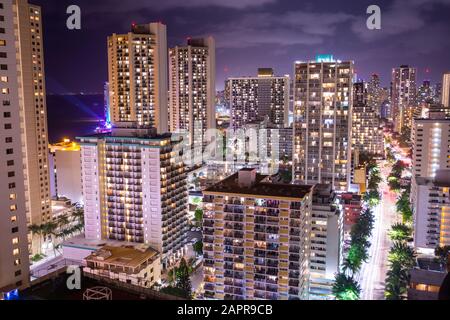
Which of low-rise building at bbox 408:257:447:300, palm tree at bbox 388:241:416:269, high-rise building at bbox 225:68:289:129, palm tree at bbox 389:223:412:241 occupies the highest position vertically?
high-rise building at bbox 225:68:289:129

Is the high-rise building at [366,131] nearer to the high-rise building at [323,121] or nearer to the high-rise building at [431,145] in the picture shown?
the high-rise building at [431,145]

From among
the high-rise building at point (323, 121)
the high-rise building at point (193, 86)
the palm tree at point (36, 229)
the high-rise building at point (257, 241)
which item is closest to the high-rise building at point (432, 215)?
the high-rise building at point (323, 121)

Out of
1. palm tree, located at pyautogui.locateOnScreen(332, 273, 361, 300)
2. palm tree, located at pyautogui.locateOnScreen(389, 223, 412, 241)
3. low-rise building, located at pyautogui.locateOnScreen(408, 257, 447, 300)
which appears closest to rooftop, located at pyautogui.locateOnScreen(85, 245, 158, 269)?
palm tree, located at pyautogui.locateOnScreen(332, 273, 361, 300)

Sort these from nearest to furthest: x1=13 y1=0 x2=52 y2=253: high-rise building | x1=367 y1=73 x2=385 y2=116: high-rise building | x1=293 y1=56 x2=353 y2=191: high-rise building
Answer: x1=13 y1=0 x2=52 y2=253: high-rise building → x1=293 y1=56 x2=353 y2=191: high-rise building → x1=367 y1=73 x2=385 y2=116: high-rise building

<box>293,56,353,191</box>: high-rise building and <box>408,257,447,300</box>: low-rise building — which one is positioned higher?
<box>293,56,353,191</box>: high-rise building

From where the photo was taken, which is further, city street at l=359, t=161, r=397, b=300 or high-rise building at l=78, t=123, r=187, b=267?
high-rise building at l=78, t=123, r=187, b=267

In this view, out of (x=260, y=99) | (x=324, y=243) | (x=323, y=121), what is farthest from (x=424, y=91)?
(x=324, y=243)

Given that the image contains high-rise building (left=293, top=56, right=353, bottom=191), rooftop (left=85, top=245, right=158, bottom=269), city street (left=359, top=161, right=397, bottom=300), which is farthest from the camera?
high-rise building (left=293, top=56, right=353, bottom=191)

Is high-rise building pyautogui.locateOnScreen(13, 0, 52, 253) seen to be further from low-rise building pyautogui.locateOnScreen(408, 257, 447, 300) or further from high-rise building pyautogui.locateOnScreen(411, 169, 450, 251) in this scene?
high-rise building pyautogui.locateOnScreen(411, 169, 450, 251)

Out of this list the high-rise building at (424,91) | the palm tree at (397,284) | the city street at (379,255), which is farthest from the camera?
the high-rise building at (424,91)
